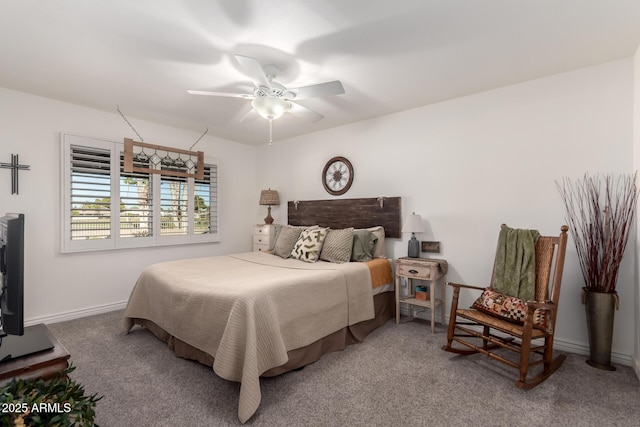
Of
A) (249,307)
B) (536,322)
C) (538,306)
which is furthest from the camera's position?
(536,322)

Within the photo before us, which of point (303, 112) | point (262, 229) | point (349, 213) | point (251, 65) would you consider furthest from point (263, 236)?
point (251, 65)

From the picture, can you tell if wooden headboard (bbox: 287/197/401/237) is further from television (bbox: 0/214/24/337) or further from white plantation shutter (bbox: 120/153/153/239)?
television (bbox: 0/214/24/337)

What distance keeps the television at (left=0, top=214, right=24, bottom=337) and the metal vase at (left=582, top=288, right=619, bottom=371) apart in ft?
11.7

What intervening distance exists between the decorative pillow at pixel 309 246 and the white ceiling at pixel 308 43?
60.6 inches

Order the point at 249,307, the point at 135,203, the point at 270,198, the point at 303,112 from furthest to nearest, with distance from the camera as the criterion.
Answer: the point at 270,198 < the point at 135,203 < the point at 303,112 < the point at 249,307

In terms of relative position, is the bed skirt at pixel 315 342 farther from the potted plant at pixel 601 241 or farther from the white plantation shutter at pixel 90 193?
the potted plant at pixel 601 241

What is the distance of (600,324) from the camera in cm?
234

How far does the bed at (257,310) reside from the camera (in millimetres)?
1933

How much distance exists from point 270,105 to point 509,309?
2.54 metres

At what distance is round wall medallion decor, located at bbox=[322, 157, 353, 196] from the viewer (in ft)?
13.8

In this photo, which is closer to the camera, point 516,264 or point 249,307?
point 249,307

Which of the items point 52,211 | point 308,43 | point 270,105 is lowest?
point 52,211

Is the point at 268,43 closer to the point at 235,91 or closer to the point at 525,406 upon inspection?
the point at 235,91

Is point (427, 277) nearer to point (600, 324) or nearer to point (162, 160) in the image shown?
point (600, 324)
